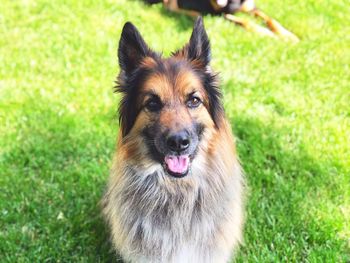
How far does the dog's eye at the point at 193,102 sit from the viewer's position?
312cm

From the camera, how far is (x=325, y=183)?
4480 millimetres

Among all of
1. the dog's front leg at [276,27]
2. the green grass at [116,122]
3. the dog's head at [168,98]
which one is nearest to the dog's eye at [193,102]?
the dog's head at [168,98]

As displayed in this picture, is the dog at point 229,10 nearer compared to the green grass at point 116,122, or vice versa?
Answer: the green grass at point 116,122

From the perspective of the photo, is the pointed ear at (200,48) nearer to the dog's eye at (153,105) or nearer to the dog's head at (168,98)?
the dog's head at (168,98)

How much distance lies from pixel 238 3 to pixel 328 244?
457 centimetres

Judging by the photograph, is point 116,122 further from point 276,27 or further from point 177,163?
point 276,27

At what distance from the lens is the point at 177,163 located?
10.2 ft

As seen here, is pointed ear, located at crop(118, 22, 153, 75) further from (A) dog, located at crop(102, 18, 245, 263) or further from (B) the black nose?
(B) the black nose

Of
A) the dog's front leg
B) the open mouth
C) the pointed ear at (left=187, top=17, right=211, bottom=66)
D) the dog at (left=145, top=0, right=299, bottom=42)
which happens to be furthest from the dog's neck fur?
the dog at (left=145, top=0, right=299, bottom=42)

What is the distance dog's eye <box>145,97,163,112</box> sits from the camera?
122 inches

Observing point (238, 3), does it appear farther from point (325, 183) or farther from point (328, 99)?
point (325, 183)

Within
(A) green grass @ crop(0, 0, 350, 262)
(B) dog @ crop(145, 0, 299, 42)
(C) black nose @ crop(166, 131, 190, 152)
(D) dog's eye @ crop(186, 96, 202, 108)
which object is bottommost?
(A) green grass @ crop(0, 0, 350, 262)

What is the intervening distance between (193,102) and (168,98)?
18 cm

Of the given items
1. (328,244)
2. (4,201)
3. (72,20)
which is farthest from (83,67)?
(328,244)
